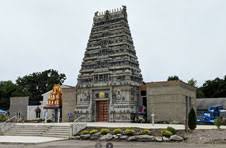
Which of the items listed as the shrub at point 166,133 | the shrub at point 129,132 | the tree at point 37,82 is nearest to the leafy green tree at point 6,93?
the tree at point 37,82

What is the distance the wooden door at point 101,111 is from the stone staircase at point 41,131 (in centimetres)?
961

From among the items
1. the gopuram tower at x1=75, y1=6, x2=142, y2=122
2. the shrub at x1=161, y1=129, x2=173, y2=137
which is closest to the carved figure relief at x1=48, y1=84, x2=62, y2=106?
the gopuram tower at x1=75, y1=6, x2=142, y2=122

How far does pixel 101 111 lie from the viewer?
37344mm

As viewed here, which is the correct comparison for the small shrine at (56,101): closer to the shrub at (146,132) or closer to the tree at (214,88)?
the shrub at (146,132)

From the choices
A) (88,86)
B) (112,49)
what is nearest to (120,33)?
(112,49)

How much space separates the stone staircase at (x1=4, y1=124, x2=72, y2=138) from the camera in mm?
25839

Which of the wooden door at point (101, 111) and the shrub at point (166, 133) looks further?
the wooden door at point (101, 111)

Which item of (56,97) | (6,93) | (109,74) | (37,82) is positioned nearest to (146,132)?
(109,74)

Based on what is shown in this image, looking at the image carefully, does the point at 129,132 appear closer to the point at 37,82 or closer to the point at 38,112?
the point at 38,112

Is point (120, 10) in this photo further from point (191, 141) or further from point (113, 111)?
point (191, 141)

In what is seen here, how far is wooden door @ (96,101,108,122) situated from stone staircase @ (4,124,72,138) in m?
Result: 9.61

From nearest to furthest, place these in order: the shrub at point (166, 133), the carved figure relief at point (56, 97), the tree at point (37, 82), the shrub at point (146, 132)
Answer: the shrub at point (166, 133), the shrub at point (146, 132), the carved figure relief at point (56, 97), the tree at point (37, 82)

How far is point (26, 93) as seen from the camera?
73.3 metres

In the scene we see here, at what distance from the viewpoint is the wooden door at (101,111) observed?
36906mm
